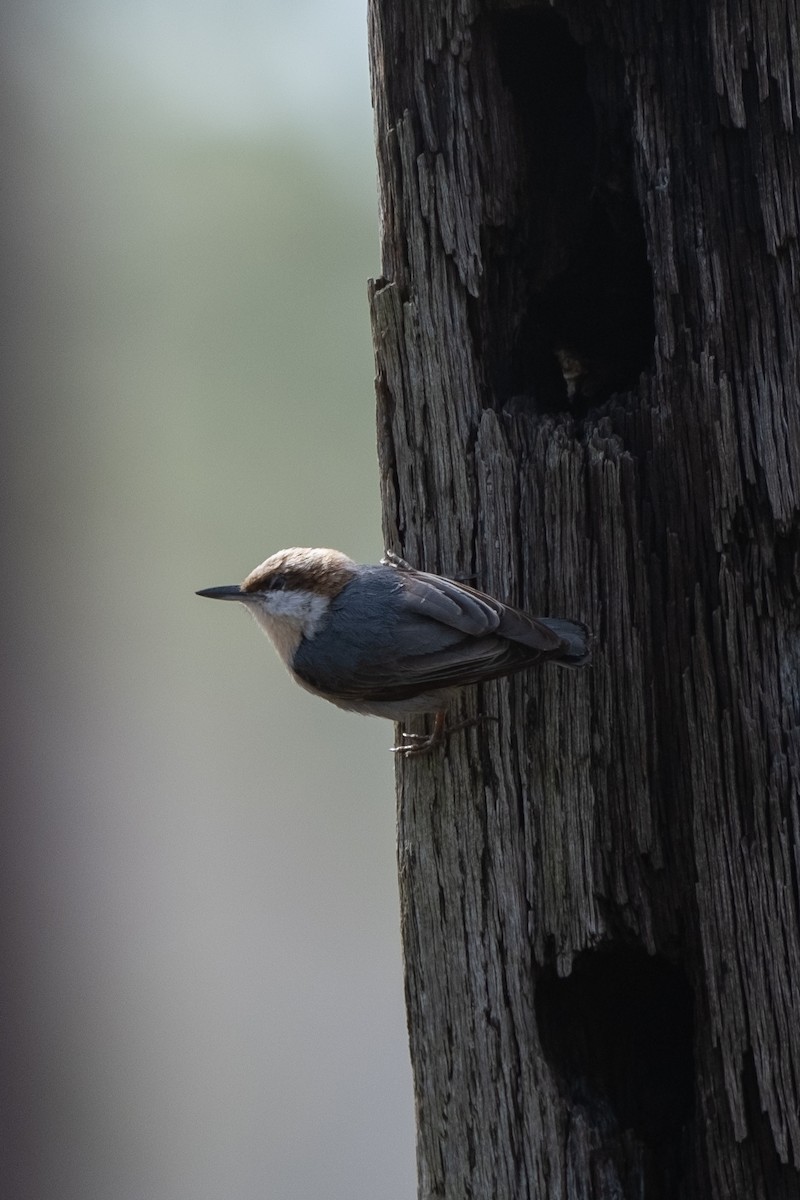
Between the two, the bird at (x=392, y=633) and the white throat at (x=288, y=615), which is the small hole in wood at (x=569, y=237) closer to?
the bird at (x=392, y=633)

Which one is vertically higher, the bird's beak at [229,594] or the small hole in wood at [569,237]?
the small hole in wood at [569,237]

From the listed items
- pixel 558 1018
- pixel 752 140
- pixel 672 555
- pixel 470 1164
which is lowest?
pixel 470 1164

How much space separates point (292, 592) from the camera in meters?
3.15

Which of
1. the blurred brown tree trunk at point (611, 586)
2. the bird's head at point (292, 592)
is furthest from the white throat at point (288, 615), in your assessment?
the blurred brown tree trunk at point (611, 586)

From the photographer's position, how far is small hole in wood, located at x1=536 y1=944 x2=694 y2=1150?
234cm

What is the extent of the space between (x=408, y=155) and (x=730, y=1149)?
213 cm

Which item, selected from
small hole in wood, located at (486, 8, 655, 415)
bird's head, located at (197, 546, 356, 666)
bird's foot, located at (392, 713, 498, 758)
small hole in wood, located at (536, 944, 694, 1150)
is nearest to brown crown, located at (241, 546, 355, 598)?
bird's head, located at (197, 546, 356, 666)

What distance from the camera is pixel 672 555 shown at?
2.30 meters

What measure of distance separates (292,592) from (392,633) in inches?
20.9

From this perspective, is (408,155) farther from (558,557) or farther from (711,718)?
(711,718)

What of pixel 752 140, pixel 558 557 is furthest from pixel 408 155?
pixel 558 557

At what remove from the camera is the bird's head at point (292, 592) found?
3.02 meters

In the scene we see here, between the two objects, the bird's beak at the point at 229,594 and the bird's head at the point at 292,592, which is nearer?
the bird's head at the point at 292,592

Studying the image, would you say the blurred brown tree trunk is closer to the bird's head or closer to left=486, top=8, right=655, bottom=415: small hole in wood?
left=486, top=8, right=655, bottom=415: small hole in wood
